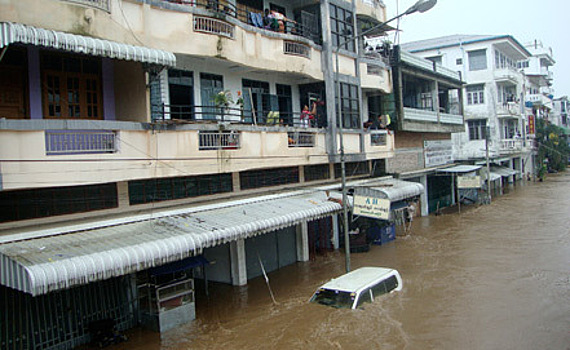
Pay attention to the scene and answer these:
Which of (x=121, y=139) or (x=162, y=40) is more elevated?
(x=162, y=40)

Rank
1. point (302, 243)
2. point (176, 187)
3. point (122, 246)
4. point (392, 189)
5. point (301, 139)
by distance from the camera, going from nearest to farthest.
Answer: point (122, 246) → point (176, 187) → point (301, 139) → point (302, 243) → point (392, 189)

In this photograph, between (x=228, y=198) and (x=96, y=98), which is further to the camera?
(x=228, y=198)

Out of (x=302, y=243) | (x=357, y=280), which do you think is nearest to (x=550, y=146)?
(x=302, y=243)

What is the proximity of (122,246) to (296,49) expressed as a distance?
1032cm

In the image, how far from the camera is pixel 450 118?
31.7 metres

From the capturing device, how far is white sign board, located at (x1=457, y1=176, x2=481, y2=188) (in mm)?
28375

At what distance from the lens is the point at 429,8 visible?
1253 centimetres

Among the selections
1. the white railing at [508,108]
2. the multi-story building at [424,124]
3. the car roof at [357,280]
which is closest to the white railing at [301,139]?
the car roof at [357,280]

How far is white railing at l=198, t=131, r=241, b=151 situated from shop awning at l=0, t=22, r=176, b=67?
8.51 feet

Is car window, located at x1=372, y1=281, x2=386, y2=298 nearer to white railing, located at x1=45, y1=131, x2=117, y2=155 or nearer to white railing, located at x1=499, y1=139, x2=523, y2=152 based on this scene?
white railing, located at x1=45, y1=131, x2=117, y2=155

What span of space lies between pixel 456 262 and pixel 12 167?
607 inches

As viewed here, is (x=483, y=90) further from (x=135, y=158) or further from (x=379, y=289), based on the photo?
(x=135, y=158)

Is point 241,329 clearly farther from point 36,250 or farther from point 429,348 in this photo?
point 36,250

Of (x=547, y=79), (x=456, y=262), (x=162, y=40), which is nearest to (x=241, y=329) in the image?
(x=162, y=40)
